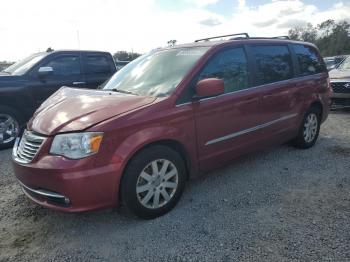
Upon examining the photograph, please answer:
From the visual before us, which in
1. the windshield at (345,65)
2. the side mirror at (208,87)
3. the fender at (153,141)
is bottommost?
the fender at (153,141)

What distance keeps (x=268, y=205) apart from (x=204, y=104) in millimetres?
1302

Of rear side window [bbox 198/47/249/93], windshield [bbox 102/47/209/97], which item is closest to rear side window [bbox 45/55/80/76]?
windshield [bbox 102/47/209/97]

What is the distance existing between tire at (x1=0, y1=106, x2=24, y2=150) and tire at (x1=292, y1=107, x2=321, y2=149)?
4981mm

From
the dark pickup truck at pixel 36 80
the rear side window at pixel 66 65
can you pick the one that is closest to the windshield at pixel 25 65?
the dark pickup truck at pixel 36 80

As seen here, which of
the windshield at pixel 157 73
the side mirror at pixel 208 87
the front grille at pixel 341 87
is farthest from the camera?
the front grille at pixel 341 87

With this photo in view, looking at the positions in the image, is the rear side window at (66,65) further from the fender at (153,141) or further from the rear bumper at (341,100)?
the rear bumper at (341,100)

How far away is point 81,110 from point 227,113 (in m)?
1.66

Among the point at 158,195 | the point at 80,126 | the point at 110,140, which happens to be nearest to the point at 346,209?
the point at 158,195

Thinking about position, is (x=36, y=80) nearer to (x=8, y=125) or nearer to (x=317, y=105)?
(x=8, y=125)

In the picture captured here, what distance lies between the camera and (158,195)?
3369 mm

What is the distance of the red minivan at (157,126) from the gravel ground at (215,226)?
0.32m

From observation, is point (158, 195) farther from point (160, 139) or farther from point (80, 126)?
point (80, 126)

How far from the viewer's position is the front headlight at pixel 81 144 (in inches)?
114

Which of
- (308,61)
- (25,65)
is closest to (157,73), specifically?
(308,61)
